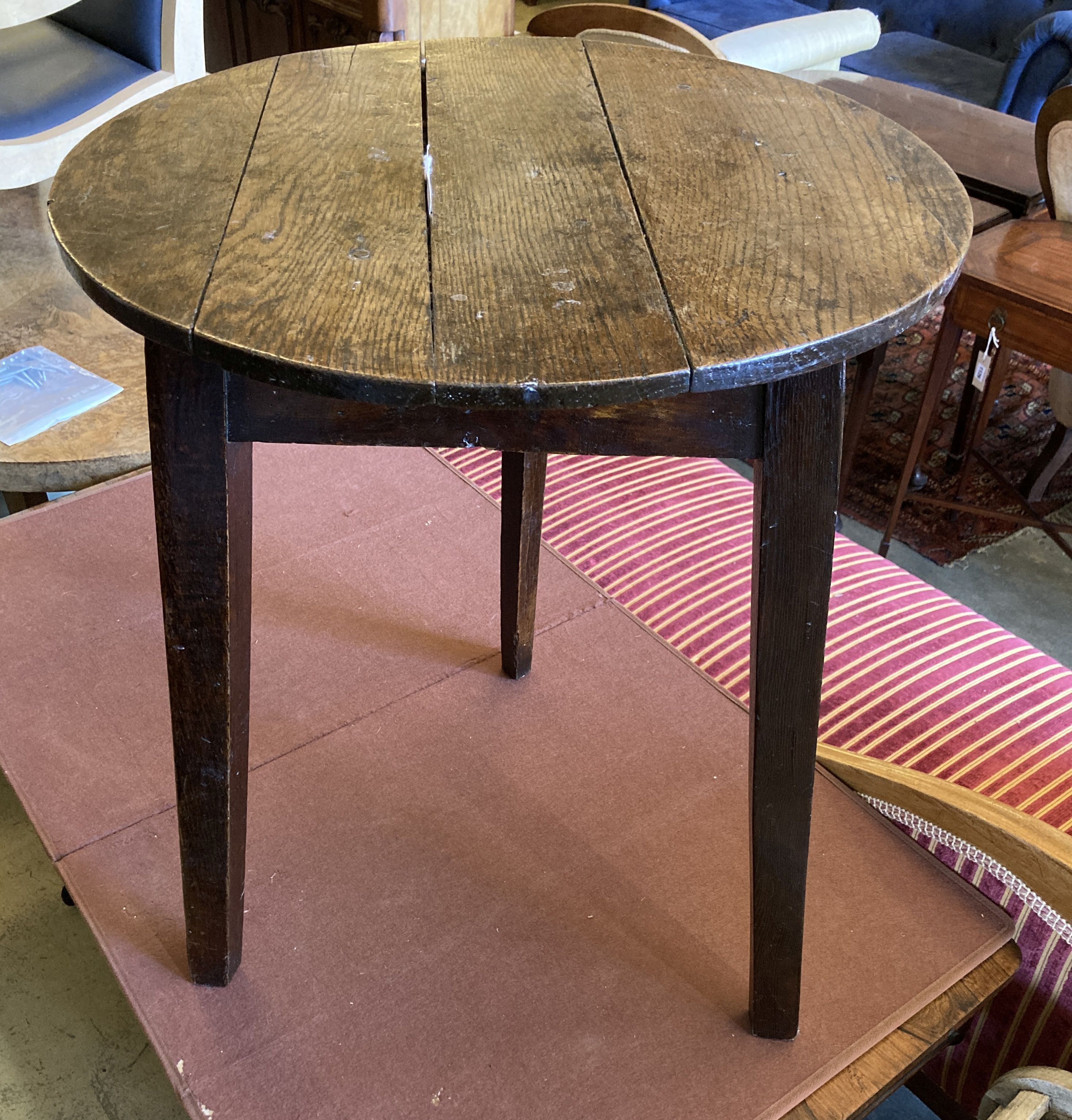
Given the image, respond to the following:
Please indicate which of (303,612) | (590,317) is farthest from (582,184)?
(303,612)

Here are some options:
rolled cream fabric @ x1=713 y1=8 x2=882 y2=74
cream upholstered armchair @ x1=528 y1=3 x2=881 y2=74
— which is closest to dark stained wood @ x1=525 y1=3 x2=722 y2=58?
cream upholstered armchair @ x1=528 y1=3 x2=881 y2=74

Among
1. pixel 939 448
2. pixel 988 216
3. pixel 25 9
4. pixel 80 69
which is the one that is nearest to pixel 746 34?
pixel 988 216

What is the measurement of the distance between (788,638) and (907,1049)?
45cm

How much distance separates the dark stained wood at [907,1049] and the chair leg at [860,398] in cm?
131

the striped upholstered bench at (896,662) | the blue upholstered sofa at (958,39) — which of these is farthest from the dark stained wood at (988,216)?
the blue upholstered sofa at (958,39)

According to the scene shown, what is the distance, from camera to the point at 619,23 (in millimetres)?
2656

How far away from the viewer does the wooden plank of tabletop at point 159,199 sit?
0.69 m

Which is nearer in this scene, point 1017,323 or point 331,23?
point 1017,323

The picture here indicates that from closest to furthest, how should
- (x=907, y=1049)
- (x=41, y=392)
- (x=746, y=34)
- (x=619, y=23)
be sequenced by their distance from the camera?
1. (x=907, y=1049)
2. (x=41, y=392)
3. (x=619, y=23)
4. (x=746, y=34)

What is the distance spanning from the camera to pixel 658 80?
105 cm

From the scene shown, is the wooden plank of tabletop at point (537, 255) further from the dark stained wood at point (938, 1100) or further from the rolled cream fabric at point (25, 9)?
the rolled cream fabric at point (25, 9)

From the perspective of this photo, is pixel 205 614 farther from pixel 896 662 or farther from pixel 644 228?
pixel 896 662

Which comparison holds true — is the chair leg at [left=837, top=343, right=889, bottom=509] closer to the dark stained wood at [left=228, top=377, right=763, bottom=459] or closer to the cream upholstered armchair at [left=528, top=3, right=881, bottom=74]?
the cream upholstered armchair at [left=528, top=3, right=881, bottom=74]

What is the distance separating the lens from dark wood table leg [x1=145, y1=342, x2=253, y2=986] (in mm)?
743
